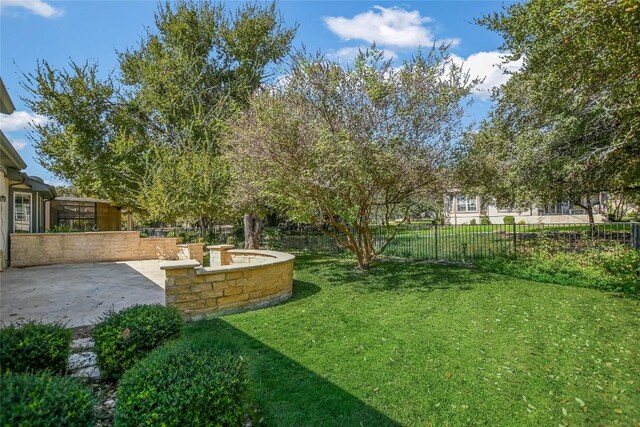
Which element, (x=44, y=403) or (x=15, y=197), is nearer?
(x=44, y=403)

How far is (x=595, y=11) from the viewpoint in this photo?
516 centimetres

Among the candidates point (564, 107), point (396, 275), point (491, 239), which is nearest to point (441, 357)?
point (396, 275)

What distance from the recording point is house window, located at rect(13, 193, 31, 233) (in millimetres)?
12047

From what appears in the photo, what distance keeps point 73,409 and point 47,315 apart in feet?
14.8

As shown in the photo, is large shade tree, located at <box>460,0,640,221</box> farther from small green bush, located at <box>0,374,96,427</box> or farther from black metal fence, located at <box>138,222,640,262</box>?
small green bush, located at <box>0,374,96,427</box>

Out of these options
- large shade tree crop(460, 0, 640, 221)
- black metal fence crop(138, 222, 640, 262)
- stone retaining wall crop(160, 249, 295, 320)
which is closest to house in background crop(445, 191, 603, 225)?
black metal fence crop(138, 222, 640, 262)

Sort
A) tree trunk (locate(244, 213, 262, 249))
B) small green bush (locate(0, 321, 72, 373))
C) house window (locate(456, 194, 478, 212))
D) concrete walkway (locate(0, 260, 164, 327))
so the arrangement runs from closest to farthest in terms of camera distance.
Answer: small green bush (locate(0, 321, 72, 373)), concrete walkway (locate(0, 260, 164, 327)), tree trunk (locate(244, 213, 262, 249)), house window (locate(456, 194, 478, 212))

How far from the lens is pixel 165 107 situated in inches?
553

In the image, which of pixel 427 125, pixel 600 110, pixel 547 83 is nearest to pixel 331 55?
pixel 427 125

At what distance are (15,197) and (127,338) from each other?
493 inches

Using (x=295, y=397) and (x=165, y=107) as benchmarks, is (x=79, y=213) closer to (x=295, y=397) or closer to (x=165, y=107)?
(x=165, y=107)

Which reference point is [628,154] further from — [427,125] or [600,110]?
[427,125]

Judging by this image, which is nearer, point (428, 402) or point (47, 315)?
point (428, 402)

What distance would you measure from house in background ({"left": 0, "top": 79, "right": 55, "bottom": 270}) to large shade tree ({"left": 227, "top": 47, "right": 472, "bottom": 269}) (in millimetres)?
4889
